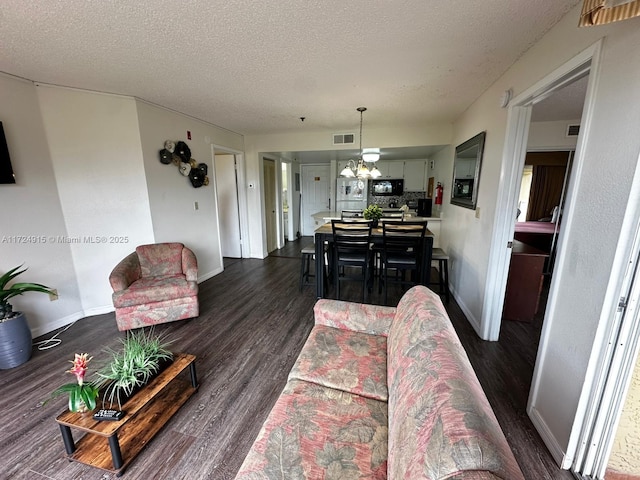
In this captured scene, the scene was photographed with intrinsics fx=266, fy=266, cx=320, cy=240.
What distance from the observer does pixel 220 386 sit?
1981 mm

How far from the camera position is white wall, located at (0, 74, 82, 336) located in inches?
95.9

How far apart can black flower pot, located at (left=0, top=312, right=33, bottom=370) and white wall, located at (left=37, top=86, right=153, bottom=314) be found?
2.72 feet

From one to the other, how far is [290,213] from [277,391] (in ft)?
17.5

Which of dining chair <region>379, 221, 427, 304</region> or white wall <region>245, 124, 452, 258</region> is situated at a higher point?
white wall <region>245, 124, 452, 258</region>

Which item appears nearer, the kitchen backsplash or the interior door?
the interior door

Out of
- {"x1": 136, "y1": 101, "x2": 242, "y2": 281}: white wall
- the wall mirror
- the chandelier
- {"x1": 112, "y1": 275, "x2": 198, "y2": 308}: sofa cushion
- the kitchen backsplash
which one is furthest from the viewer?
the kitchen backsplash

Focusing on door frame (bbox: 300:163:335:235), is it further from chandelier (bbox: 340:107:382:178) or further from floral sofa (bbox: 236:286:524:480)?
floral sofa (bbox: 236:286:524:480)

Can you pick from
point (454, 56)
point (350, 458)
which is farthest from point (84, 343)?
point (454, 56)

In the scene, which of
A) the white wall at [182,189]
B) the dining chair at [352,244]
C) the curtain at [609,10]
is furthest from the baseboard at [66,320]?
the curtain at [609,10]

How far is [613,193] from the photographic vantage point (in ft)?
3.93

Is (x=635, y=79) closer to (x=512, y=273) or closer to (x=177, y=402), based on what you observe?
(x=512, y=273)

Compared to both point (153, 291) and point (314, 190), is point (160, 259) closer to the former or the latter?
point (153, 291)

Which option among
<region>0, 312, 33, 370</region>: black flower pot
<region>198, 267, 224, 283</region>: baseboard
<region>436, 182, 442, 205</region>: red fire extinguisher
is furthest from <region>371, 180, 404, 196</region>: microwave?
<region>0, 312, 33, 370</region>: black flower pot

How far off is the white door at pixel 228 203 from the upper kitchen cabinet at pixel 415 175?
163 inches
